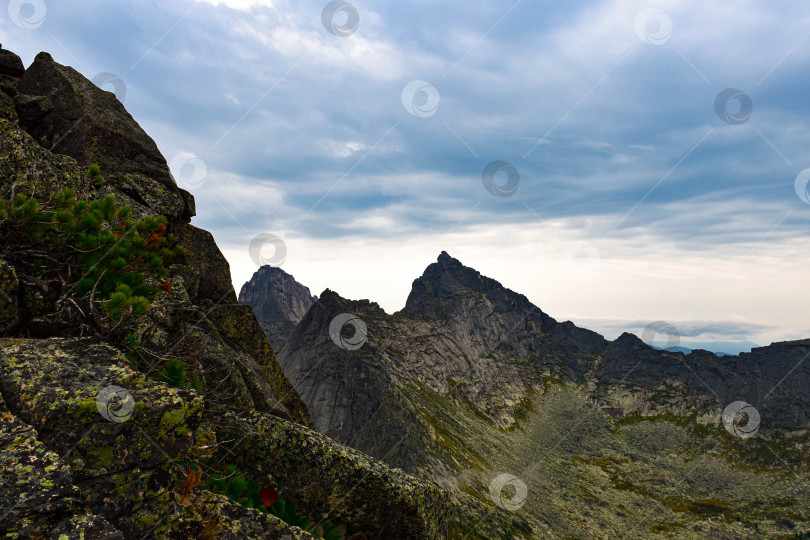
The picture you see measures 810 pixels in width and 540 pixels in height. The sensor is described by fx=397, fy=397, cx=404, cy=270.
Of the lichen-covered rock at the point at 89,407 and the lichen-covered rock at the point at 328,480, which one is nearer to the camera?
the lichen-covered rock at the point at 89,407

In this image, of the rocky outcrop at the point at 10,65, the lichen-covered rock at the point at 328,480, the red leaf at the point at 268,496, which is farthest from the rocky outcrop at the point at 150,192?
the red leaf at the point at 268,496

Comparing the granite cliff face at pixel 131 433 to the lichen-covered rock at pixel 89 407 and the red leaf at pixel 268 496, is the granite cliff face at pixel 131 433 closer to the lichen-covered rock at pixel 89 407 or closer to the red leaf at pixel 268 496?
the lichen-covered rock at pixel 89 407

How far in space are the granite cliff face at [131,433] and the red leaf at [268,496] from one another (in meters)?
0.37

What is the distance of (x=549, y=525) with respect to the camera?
118 m

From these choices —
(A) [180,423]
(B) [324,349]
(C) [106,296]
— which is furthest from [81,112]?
(B) [324,349]

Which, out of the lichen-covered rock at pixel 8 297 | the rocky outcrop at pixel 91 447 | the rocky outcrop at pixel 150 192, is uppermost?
the rocky outcrop at pixel 150 192

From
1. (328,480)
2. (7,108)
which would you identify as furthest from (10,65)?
(328,480)

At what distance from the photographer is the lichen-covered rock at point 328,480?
12055 mm

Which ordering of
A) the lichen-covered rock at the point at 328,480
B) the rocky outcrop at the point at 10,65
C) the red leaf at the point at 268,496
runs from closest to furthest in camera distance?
the red leaf at the point at 268,496 → the lichen-covered rock at the point at 328,480 → the rocky outcrop at the point at 10,65

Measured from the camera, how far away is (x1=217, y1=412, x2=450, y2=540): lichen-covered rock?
1205cm

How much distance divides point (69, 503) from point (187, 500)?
2.30 metres

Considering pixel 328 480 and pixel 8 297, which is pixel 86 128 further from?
pixel 328 480

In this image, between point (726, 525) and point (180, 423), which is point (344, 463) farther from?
point (726, 525)

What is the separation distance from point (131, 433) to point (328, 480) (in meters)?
6.66
